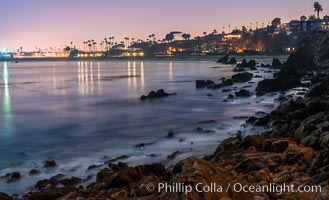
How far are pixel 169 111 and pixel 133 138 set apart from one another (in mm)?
10793

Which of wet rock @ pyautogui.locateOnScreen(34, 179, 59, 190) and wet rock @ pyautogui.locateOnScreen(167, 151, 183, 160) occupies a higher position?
wet rock @ pyautogui.locateOnScreen(167, 151, 183, 160)

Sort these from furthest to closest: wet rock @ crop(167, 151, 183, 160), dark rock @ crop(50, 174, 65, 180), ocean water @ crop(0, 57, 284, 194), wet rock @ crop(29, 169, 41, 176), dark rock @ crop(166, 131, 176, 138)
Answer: dark rock @ crop(166, 131, 176, 138)
ocean water @ crop(0, 57, 284, 194)
wet rock @ crop(167, 151, 183, 160)
wet rock @ crop(29, 169, 41, 176)
dark rock @ crop(50, 174, 65, 180)

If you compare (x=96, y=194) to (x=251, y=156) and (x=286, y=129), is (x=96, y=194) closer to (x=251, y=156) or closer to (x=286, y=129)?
(x=251, y=156)

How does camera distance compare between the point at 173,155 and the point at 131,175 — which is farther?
the point at 173,155

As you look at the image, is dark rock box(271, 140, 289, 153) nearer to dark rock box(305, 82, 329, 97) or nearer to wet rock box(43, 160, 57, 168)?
wet rock box(43, 160, 57, 168)

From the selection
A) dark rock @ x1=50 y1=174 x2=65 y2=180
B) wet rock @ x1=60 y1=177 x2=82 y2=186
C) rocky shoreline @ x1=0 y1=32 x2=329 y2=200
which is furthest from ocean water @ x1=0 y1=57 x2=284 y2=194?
rocky shoreline @ x1=0 y1=32 x2=329 y2=200

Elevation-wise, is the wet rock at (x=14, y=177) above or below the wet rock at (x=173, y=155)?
below

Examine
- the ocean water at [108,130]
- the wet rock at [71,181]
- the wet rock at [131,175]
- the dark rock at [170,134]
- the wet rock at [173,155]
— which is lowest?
the ocean water at [108,130]

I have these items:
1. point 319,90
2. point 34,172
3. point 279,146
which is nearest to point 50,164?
point 34,172

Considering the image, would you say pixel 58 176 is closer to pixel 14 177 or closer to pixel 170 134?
pixel 14 177

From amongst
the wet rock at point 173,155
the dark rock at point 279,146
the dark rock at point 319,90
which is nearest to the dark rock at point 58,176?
the wet rock at point 173,155

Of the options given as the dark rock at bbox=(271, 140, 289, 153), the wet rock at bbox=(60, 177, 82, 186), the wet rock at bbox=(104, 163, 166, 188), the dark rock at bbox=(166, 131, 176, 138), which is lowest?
the dark rock at bbox=(166, 131, 176, 138)

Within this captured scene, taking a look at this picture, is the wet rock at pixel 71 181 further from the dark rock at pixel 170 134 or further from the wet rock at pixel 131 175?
the dark rock at pixel 170 134

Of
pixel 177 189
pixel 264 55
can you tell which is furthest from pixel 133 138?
pixel 264 55
